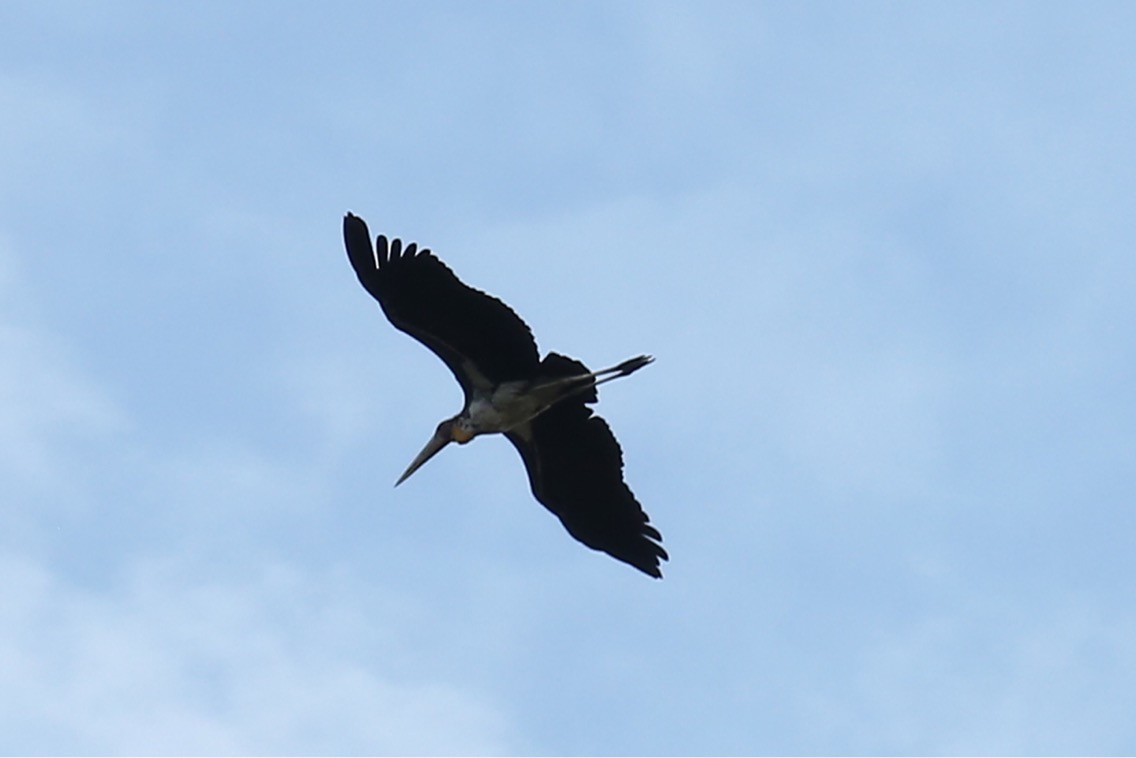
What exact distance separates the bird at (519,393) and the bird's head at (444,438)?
1 centimetres

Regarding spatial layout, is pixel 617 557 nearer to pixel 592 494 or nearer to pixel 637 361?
pixel 592 494

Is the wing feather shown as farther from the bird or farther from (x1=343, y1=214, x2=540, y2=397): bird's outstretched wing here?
(x1=343, y1=214, x2=540, y2=397): bird's outstretched wing

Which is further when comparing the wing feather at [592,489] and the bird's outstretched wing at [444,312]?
the wing feather at [592,489]

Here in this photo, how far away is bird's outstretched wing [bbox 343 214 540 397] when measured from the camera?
20938 millimetres

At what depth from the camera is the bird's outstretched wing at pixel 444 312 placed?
20.9 meters

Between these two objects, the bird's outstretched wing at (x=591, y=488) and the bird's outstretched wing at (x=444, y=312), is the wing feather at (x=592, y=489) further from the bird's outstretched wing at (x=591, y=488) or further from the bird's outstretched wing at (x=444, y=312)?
the bird's outstretched wing at (x=444, y=312)

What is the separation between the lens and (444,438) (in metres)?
22.9

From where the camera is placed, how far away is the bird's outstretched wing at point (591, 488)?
2267 cm

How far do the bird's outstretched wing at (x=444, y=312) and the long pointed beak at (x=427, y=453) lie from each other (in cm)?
83

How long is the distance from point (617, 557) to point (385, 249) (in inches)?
170

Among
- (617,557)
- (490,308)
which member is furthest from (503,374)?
(617,557)

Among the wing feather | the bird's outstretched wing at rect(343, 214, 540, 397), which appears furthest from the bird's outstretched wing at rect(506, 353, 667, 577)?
the bird's outstretched wing at rect(343, 214, 540, 397)

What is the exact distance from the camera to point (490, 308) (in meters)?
21.3

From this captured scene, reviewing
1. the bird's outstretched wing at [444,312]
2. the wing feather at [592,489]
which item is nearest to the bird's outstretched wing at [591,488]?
the wing feather at [592,489]
